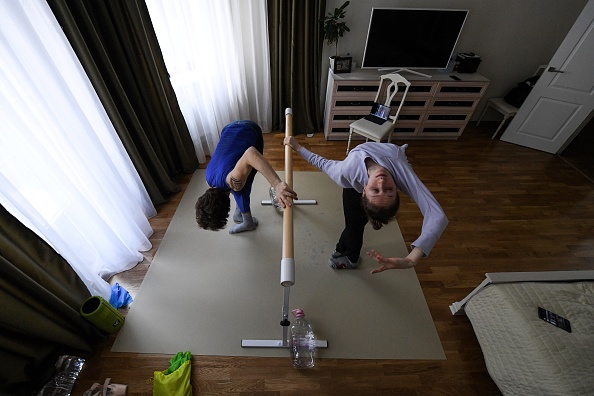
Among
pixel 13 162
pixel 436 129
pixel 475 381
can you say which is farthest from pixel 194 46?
pixel 475 381

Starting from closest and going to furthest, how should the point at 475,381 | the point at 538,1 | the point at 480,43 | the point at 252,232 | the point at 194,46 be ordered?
the point at 475,381
the point at 252,232
the point at 194,46
the point at 538,1
the point at 480,43

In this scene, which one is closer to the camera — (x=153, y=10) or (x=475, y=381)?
(x=475, y=381)

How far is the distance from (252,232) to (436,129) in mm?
2831

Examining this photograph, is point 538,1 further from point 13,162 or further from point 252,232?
point 13,162

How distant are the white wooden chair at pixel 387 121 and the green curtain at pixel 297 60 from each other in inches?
30.7

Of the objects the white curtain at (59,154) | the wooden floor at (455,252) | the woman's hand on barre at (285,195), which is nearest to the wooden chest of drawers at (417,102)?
the wooden floor at (455,252)

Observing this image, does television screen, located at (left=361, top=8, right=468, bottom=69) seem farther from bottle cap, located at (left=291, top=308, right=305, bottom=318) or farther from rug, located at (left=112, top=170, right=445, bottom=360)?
bottle cap, located at (left=291, top=308, right=305, bottom=318)

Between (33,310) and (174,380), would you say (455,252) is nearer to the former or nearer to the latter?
(174,380)

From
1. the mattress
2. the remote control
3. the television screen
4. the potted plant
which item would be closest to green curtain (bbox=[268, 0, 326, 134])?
the potted plant

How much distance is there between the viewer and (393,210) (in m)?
1.33

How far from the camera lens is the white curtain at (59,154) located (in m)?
1.24

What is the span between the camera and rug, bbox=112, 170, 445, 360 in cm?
165

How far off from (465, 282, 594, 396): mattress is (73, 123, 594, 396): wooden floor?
0.26 meters

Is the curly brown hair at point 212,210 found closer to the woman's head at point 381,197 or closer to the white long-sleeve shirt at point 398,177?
the white long-sleeve shirt at point 398,177
